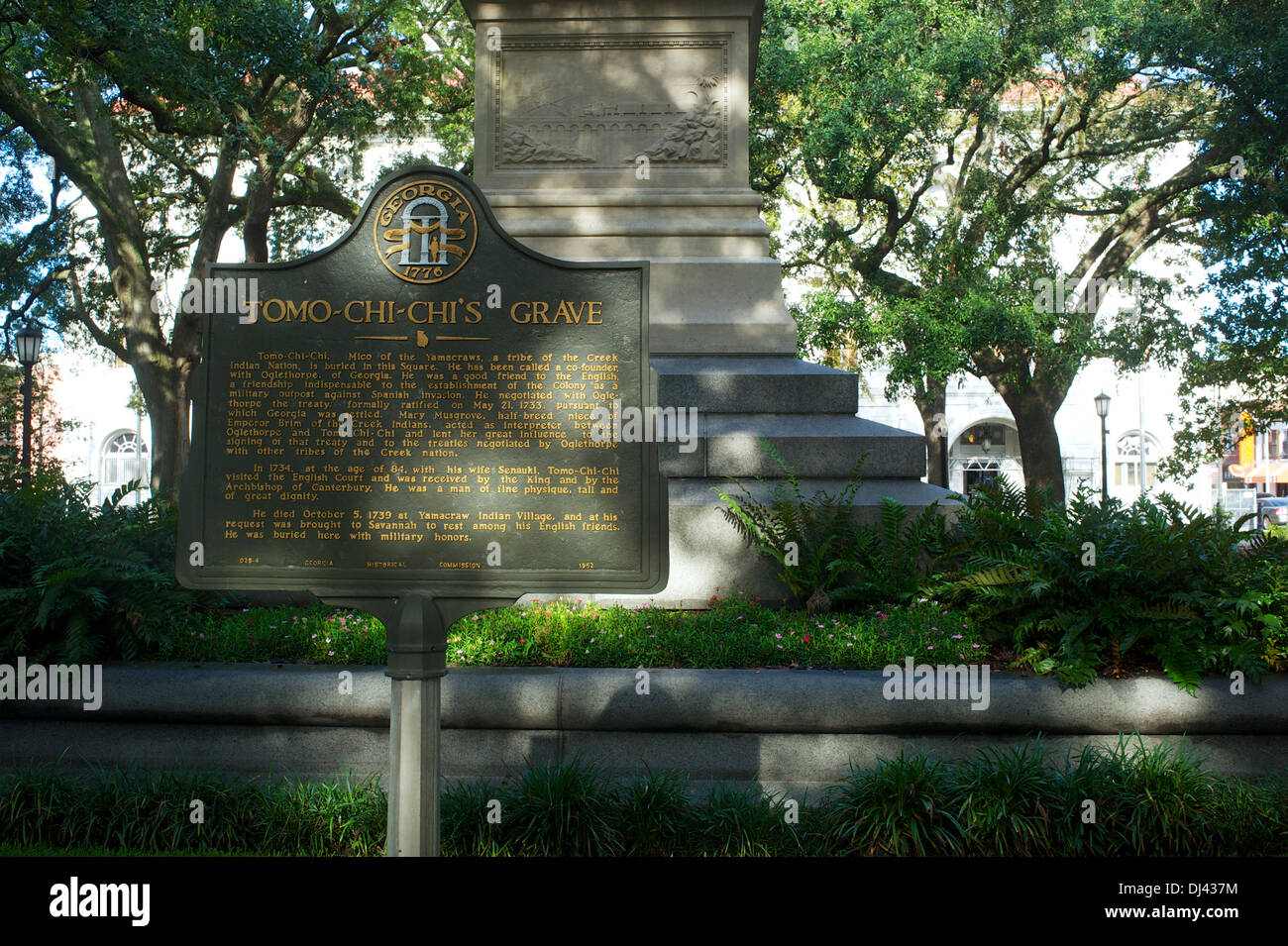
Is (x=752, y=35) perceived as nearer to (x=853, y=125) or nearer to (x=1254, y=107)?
(x=853, y=125)

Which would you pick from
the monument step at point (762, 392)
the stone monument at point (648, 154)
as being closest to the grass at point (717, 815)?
the monument step at point (762, 392)

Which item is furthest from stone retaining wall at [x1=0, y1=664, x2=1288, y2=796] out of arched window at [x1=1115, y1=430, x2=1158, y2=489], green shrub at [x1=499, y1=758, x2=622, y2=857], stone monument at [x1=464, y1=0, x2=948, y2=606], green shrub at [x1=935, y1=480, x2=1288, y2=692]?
arched window at [x1=1115, y1=430, x2=1158, y2=489]

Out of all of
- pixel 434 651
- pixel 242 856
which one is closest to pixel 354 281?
pixel 434 651

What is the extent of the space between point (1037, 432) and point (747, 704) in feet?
70.7

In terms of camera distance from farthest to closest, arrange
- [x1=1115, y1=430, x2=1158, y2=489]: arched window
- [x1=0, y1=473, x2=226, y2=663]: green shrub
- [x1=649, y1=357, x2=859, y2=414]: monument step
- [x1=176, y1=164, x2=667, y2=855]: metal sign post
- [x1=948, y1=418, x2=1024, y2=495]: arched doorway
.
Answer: [x1=1115, y1=430, x2=1158, y2=489]: arched window, [x1=948, y1=418, x2=1024, y2=495]: arched doorway, [x1=649, y1=357, x2=859, y2=414]: monument step, [x1=0, y1=473, x2=226, y2=663]: green shrub, [x1=176, y1=164, x2=667, y2=855]: metal sign post

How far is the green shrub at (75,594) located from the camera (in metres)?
5.99

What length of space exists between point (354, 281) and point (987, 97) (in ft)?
67.4

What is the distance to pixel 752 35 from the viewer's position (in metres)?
10.6

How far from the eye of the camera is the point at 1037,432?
81.4ft

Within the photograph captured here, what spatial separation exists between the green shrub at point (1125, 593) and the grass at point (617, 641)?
381 millimetres

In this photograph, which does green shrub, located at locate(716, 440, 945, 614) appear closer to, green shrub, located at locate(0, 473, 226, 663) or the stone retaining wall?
the stone retaining wall

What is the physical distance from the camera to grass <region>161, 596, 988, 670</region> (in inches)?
241

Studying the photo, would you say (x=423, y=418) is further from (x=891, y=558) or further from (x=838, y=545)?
(x=891, y=558)

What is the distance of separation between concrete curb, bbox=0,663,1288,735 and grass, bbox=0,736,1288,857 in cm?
28
